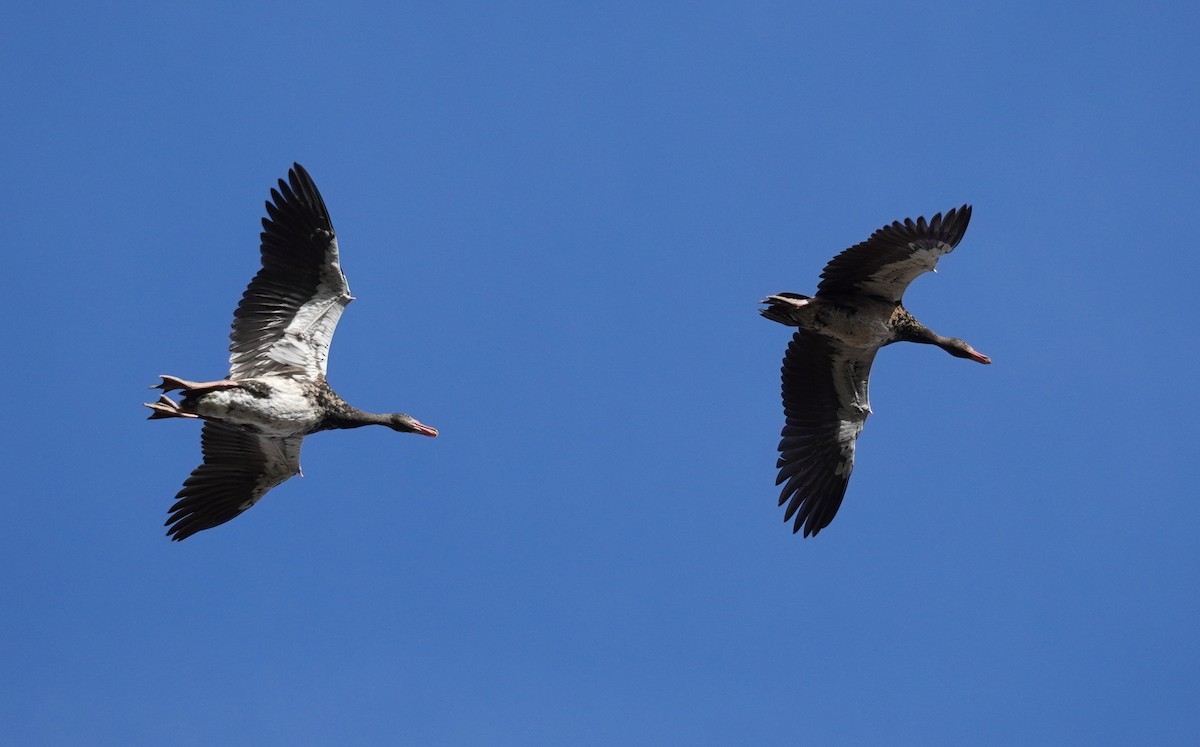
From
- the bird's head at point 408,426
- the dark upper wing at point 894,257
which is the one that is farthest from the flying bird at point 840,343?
the bird's head at point 408,426

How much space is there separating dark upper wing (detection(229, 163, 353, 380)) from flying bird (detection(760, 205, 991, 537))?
195 inches

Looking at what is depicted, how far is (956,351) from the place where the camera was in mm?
16828

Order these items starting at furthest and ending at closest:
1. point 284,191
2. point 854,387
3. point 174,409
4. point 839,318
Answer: point 854,387
point 839,318
point 284,191
point 174,409

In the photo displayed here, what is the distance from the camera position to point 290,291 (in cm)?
1465

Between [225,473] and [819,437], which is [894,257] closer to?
[819,437]

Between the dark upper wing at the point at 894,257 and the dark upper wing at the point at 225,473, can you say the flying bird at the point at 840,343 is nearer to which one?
the dark upper wing at the point at 894,257

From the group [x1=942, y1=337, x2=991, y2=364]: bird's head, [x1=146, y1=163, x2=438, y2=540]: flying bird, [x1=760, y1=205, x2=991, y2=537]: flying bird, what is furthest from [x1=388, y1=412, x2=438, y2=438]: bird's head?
[x1=942, y1=337, x2=991, y2=364]: bird's head

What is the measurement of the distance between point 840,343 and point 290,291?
6.30 meters

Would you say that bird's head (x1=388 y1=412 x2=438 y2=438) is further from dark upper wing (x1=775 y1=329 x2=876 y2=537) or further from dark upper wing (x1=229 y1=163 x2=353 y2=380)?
dark upper wing (x1=775 y1=329 x2=876 y2=537)

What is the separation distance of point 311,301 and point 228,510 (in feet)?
8.39

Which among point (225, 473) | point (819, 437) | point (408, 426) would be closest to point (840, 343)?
point (819, 437)

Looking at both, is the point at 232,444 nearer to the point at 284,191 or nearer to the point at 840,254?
the point at 284,191

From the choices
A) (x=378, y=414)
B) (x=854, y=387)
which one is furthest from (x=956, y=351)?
(x=378, y=414)

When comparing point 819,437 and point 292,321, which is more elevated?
point 819,437
